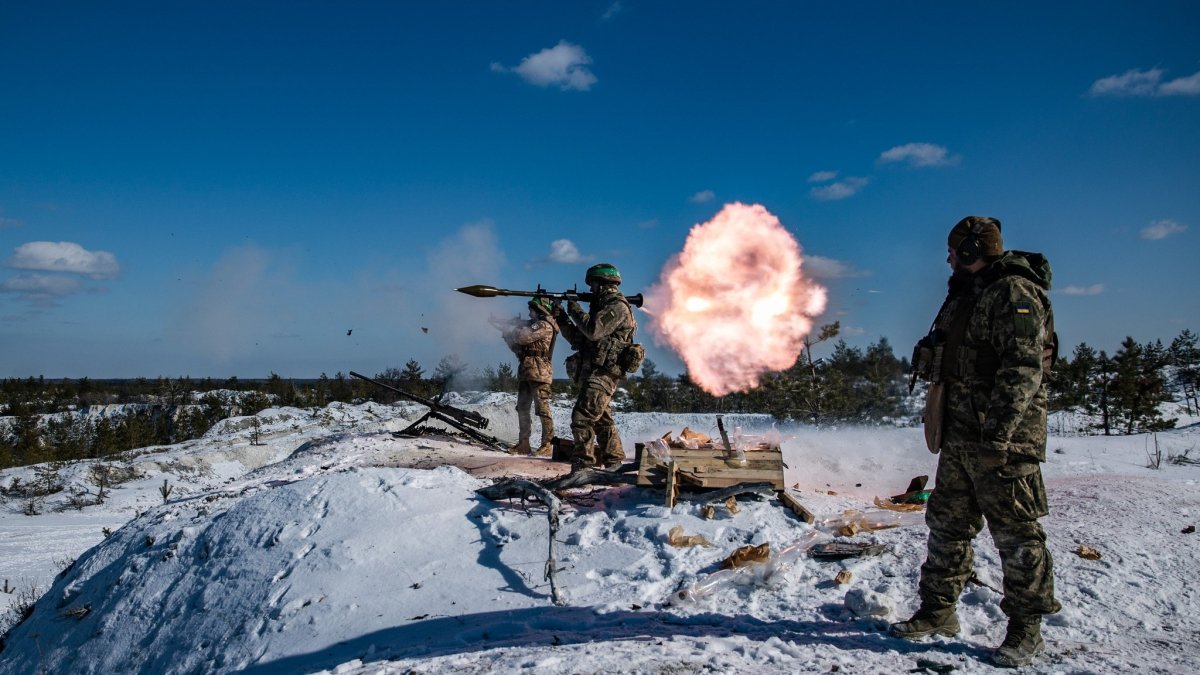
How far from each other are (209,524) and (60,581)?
1926 millimetres

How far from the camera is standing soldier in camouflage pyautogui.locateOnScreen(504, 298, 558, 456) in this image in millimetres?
11289

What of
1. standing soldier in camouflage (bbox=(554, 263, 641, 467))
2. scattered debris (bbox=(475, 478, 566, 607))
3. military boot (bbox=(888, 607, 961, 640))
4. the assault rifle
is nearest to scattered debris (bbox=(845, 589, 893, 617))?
military boot (bbox=(888, 607, 961, 640))

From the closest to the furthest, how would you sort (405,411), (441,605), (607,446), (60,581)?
1. (441,605)
2. (60,581)
3. (607,446)
4. (405,411)

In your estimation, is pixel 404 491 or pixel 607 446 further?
pixel 607 446

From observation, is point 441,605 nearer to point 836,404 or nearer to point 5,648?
point 5,648

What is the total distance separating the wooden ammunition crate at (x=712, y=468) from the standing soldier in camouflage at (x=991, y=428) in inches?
90.0

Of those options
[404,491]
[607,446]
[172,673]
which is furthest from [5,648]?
[607,446]

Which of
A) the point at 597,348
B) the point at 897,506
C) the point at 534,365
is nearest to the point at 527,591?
the point at 897,506

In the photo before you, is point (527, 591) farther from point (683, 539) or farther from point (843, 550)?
point (843, 550)

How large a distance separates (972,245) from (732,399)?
20.8 meters

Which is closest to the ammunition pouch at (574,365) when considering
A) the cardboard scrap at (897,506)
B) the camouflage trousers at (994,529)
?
the cardboard scrap at (897,506)

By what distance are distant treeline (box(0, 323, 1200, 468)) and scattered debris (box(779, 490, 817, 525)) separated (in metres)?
3.87

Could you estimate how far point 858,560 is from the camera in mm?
4988

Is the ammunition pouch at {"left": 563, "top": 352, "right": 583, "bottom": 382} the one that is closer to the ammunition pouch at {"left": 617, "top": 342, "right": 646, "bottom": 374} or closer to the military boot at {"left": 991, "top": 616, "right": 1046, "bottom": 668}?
the ammunition pouch at {"left": 617, "top": 342, "right": 646, "bottom": 374}
